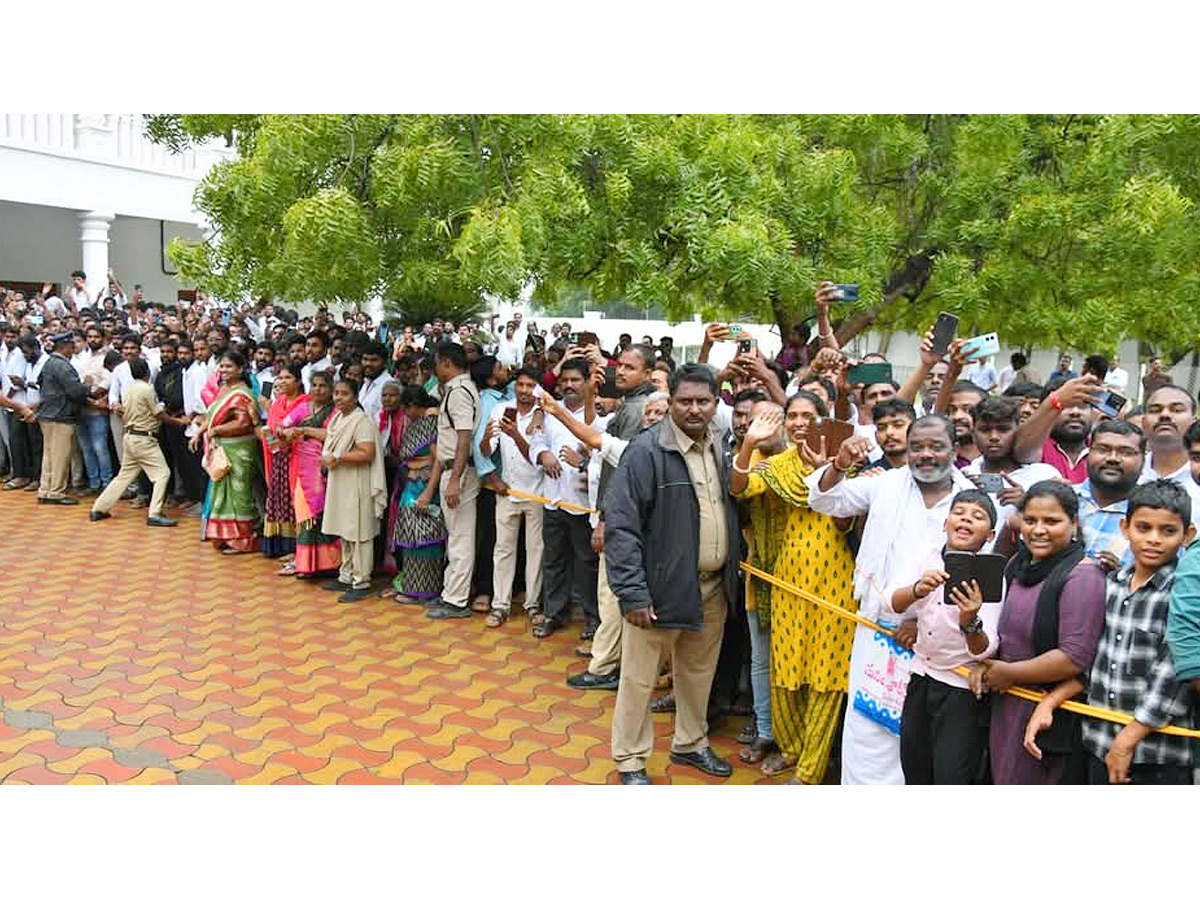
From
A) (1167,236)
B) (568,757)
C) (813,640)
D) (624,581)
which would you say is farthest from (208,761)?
(1167,236)

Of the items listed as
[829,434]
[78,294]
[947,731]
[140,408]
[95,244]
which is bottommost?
[947,731]

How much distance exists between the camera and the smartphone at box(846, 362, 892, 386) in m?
5.57

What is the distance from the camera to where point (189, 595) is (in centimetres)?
720

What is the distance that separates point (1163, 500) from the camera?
3061 millimetres

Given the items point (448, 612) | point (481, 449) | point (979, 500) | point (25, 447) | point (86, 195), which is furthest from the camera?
point (86, 195)

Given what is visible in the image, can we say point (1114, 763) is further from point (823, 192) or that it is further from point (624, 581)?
point (823, 192)

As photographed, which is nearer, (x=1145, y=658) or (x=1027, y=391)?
(x=1145, y=658)

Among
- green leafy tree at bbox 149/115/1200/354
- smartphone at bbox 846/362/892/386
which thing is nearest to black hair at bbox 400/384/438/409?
green leafy tree at bbox 149/115/1200/354

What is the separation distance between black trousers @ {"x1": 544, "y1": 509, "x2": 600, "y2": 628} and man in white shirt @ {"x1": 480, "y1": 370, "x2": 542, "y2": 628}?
0.09 metres

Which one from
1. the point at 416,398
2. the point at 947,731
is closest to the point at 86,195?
the point at 416,398

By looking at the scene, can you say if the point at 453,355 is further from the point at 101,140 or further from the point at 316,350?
the point at 101,140

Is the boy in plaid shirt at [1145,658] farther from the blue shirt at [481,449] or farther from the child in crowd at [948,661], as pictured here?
the blue shirt at [481,449]

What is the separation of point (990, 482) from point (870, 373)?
1.70 meters

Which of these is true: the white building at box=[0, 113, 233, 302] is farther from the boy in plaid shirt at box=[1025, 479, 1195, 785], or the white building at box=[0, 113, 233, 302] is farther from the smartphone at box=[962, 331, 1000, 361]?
the boy in plaid shirt at box=[1025, 479, 1195, 785]
